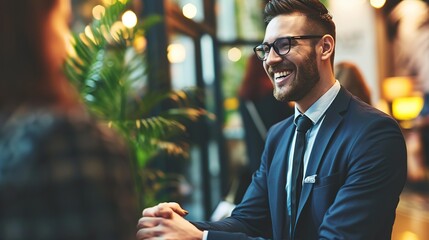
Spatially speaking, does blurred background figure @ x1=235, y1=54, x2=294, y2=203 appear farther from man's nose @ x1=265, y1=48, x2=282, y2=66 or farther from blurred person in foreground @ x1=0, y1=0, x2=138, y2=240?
blurred person in foreground @ x1=0, y1=0, x2=138, y2=240

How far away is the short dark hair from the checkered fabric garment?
115cm

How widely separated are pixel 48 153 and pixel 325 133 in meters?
1.10

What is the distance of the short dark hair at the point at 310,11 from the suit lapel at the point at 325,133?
0.81 ft

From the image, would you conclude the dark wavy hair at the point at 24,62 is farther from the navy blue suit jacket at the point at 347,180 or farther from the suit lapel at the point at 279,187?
the suit lapel at the point at 279,187

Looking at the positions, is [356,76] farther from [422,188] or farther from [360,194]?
[422,188]

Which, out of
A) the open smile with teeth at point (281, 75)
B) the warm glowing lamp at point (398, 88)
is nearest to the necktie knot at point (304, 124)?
the open smile with teeth at point (281, 75)

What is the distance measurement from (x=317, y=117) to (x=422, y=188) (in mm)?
6530

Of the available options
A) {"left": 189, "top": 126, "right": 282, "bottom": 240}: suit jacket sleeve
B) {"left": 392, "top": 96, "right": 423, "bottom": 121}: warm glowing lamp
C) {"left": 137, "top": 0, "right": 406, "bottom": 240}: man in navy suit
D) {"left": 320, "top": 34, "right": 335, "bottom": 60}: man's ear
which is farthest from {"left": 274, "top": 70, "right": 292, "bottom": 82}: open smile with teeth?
{"left": 392, "top": 96, "right": 423, "bottom": 121}: warm glowing lamp

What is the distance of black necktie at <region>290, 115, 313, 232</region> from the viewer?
72.3 inches

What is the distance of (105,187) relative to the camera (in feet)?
3.13

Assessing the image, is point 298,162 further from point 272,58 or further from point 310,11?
point 310,11

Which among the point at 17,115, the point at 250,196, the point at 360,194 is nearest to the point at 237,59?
the point at 250,196

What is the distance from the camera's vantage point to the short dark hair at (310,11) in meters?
1.96

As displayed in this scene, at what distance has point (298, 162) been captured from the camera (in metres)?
1.88
